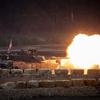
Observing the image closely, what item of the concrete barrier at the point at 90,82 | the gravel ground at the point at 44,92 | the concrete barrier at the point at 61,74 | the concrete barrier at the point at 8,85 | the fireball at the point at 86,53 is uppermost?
the fireball at the point at 86,53

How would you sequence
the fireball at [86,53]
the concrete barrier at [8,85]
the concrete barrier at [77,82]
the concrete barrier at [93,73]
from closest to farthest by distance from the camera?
the concrete barrier at [8,85]
the concrete barrier at [77,82]
the concrete barrier at [93,73]
the fireball at [86,53]

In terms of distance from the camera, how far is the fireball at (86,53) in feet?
68.4

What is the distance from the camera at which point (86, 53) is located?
21344 millimetres

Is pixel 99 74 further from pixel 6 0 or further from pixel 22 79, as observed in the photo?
pixel 6 0

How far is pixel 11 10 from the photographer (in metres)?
34.8

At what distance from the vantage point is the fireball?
20859mm

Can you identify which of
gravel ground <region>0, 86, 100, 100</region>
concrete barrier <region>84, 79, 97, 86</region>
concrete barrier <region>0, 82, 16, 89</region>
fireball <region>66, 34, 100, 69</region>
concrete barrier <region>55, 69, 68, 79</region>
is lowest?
gravel ground <region>0, 86, 100, 100</region>

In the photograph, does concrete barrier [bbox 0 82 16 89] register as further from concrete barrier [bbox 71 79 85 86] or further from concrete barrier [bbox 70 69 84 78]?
concrete barrier [bbox 70 69 84 78]

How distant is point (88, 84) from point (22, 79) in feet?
11.1

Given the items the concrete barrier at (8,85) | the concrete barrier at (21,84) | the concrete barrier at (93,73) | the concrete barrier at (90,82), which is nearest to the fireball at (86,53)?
the concrete barrier at (93,73)

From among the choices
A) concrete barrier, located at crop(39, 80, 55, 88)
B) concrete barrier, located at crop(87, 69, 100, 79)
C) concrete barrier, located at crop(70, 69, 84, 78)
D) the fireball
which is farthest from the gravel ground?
the fireball

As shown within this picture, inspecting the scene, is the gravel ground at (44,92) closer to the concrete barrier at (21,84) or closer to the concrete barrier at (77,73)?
the concrete barrier at (21,84)

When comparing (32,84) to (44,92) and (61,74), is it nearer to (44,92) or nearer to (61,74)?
(44,92)

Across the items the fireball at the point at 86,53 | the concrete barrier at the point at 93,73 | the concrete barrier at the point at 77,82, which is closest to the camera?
the concrete barrier at the point at 77,82
